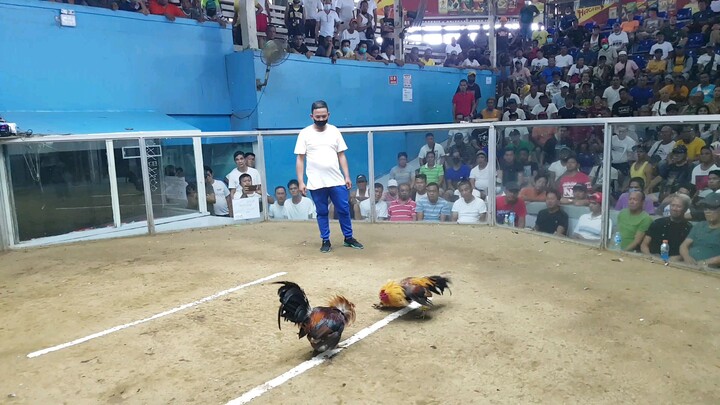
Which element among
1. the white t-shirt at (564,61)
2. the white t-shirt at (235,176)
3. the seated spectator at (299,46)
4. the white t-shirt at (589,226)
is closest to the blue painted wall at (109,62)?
the seated spectator at (299,46)

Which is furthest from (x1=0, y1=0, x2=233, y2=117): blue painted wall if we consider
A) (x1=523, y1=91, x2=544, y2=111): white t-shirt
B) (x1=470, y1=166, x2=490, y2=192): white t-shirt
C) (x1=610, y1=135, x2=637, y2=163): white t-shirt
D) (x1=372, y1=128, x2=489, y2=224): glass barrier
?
(x1=610, y1=135, x2=637, y2=163): white t-shirt

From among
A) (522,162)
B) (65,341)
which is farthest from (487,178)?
(65,341)

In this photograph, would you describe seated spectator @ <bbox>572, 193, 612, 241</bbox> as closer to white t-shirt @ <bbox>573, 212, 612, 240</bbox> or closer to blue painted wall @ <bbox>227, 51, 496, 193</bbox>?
white t-shirt @ <bbox>573, 212, 612, 240</bbox>

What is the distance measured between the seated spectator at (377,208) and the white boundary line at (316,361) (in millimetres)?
3607

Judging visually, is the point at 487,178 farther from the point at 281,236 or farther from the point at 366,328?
the point at 366,328

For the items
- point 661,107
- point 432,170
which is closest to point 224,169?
point 432,170

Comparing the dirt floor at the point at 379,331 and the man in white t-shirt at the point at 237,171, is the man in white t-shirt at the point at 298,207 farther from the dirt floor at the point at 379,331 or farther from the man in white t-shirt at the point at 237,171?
the dirt floor at the point at 379,331

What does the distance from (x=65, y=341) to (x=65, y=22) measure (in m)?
6.44

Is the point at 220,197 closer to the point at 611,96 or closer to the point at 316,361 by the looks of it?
the point at 316,361

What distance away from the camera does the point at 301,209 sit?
26.5 ft

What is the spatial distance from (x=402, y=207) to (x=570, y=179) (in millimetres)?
2450

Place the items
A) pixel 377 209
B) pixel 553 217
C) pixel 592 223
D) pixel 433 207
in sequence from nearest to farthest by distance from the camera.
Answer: pixel 592 223
pixel 553 217
pixel 433 207
pixel 377 209

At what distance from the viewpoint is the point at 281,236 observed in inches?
276

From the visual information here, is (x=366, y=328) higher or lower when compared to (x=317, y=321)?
lower
